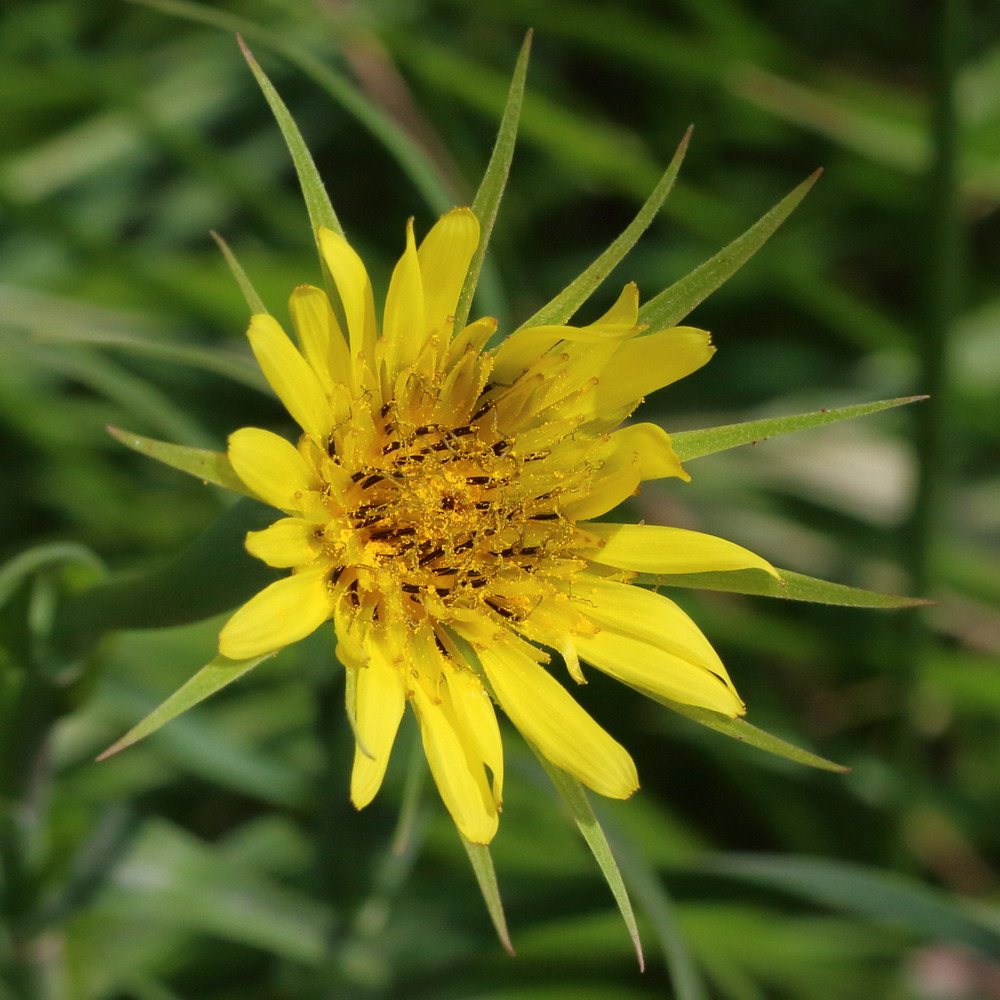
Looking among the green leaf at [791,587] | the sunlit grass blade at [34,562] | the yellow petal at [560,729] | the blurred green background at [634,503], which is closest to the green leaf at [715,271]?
the green leaf at [791,587]

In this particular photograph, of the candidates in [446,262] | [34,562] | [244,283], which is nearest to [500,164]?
[446,262]

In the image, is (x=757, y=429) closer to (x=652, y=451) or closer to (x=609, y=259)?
(x=652, y=451)

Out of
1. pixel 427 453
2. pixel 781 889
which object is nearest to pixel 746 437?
pixel 427 453

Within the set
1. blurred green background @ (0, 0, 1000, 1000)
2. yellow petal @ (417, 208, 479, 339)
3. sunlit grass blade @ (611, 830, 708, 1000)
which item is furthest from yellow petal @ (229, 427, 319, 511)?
sunlit grass blade @ (611, 830, 708, 1000)

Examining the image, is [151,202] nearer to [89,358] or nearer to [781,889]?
[89,358]

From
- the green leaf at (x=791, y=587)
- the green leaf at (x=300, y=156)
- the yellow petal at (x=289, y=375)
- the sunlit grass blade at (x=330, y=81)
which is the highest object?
the sunlit grass blade at (x=330, y=81)

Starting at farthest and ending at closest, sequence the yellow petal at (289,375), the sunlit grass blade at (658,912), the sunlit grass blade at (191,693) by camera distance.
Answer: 1. the sunlit grass blade at (658,912)
2. the yellow petal at (289,375)
3. the sunlit grass blade at (191,693)

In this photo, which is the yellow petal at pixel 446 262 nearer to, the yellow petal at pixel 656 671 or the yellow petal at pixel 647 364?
the yellow petal at pixel 647 364
